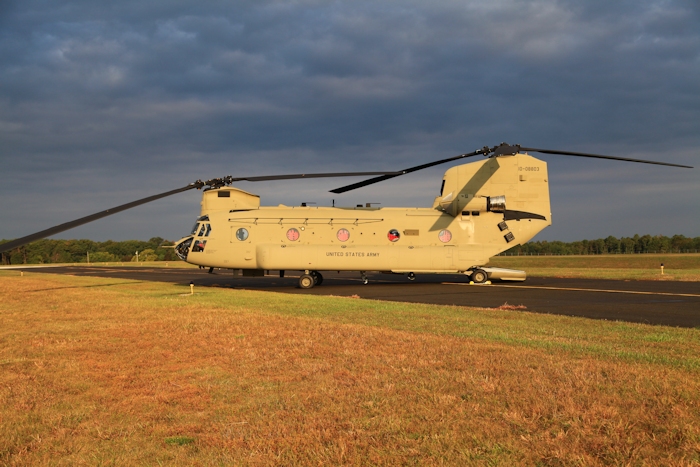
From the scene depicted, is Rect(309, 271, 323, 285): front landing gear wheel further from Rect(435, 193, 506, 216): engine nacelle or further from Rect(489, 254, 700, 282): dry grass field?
Rect(489, 254, 700, 282): dry grass field

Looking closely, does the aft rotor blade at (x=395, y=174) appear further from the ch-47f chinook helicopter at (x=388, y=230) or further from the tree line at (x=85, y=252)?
the tree line at (x=85, y=252)

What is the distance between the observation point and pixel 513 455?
3916 mm

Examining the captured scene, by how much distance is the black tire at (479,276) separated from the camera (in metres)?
25.6

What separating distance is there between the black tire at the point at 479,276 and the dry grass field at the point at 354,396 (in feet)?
49.5

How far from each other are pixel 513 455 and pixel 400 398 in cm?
163

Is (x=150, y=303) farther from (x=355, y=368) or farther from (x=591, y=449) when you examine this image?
(x=591, y=449)

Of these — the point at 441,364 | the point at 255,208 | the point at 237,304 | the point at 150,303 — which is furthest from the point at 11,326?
the point at 255,208

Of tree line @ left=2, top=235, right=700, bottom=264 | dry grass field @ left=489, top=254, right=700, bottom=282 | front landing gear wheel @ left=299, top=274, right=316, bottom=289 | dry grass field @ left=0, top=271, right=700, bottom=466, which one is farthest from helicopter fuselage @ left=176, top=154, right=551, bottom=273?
tree line @ left=2, top=235, right=700, bottom=264

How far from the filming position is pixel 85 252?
10812 cm

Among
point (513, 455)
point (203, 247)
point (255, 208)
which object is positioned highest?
point (255, 208)

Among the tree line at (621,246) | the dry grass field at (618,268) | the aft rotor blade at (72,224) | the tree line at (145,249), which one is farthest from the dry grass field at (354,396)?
the tree line at (621,246)

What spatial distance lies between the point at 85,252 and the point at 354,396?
117579 mm

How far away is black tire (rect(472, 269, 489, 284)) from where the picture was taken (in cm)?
2556

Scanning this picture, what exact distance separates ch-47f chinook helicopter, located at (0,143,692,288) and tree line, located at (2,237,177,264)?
74.9 meters
